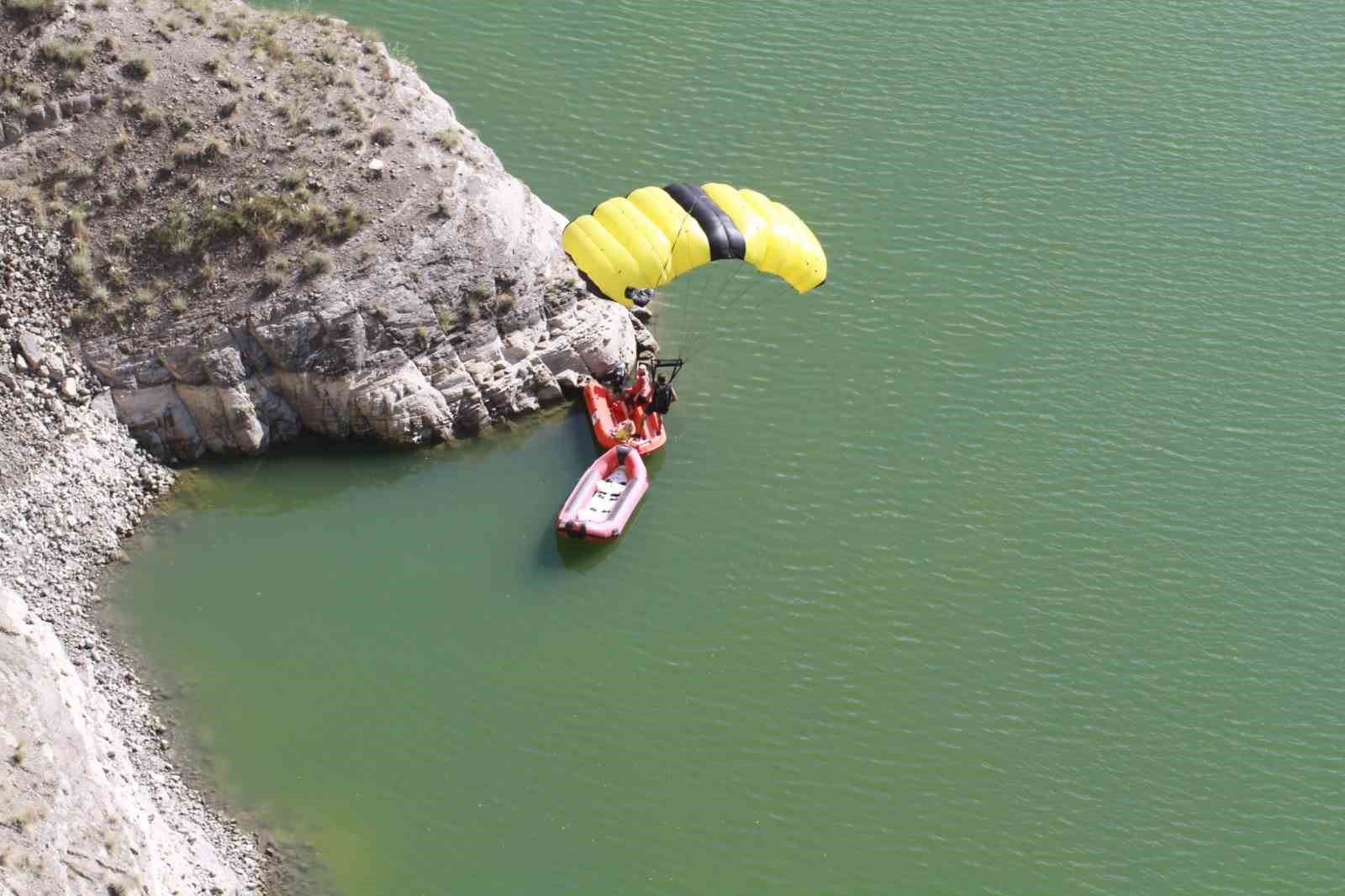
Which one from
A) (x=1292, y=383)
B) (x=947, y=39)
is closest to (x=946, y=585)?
(x=1292, y=383)

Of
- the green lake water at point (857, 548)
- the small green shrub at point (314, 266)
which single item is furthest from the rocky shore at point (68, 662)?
the small green shrub at point (314, 266)

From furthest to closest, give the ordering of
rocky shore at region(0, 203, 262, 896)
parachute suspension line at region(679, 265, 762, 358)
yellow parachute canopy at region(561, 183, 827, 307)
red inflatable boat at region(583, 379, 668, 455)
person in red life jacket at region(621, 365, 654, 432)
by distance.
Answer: parachute suspension line at region(679, 265, 762, 358), person in red life jacket at region(621, 365, 654, 432), red inflatable boat at region(583, 379, 668, 455), yellow parachute canopy at region(561, 183, 827, 307), rocky shore at region(0, 203, 262, 896)

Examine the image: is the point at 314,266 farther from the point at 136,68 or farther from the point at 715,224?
the point at 715,224

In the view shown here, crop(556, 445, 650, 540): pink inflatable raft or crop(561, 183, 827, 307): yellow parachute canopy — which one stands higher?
crop(561, 183, 827, 307): yellow parachute canopy

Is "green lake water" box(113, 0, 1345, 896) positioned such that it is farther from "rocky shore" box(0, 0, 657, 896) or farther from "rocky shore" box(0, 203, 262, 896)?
"rocky shore" box(0, 0, 657, 896)

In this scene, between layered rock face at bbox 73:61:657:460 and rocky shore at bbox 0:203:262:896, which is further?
layered rock face at bbox 73:61:657:460

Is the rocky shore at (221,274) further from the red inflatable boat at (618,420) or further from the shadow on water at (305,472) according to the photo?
the red inflatable boat at (618,420)

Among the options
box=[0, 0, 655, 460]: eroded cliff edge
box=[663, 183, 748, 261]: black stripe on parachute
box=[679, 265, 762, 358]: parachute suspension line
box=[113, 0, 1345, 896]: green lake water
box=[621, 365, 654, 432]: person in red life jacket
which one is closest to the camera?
box=[113, 0, 1345, 896]: green lake water

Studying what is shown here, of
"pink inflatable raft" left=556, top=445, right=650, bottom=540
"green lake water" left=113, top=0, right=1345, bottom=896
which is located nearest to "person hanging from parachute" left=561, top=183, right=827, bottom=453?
"pink inflatable raft" left=556, top=445, right=650, bottom=540
